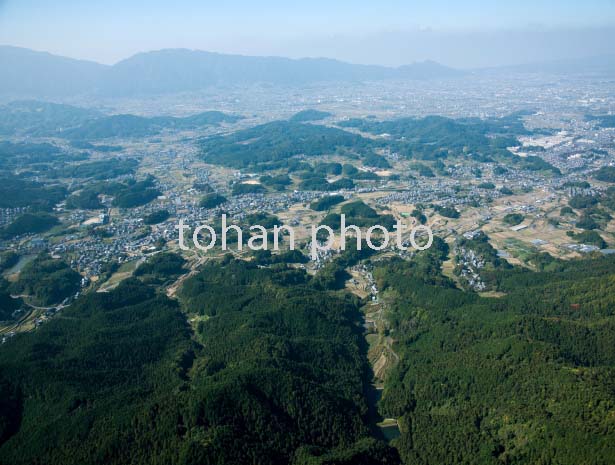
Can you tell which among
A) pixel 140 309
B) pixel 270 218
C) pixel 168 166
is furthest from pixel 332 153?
pixel 140 309

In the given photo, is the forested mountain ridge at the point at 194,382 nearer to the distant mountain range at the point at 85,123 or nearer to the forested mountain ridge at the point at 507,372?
the forested mountain ridge at the point at 507,372

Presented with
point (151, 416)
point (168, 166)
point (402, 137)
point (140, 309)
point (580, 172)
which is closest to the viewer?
point (151, 416)

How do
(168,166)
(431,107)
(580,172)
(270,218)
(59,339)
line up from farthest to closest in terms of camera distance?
(431,107) < (168,166) < (580,172) < (270,218) < (59,339)

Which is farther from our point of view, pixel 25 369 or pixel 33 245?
pixel 33 245

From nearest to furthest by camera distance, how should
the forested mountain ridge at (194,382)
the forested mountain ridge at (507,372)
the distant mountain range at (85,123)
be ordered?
the forested mountain ridge at (194,382)
the forested mountain ridge at (507,372)
the distant mountain range at (85,123)

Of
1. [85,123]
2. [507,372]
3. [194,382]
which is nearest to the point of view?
[507,372]

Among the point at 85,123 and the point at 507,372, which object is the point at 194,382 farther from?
the point at 85,123

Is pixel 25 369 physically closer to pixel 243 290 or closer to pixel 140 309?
pixel 140 309

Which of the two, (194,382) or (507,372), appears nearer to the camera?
(507,372)

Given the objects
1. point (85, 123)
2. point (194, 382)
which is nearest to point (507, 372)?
point (194, 382)

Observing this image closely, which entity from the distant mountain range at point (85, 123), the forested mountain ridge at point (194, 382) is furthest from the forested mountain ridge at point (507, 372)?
the distant mountain range at point (85, 123)

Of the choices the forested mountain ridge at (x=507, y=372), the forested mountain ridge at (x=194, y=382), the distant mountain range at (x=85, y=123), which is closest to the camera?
the forested mountain ridge at (x=194, y=382)
